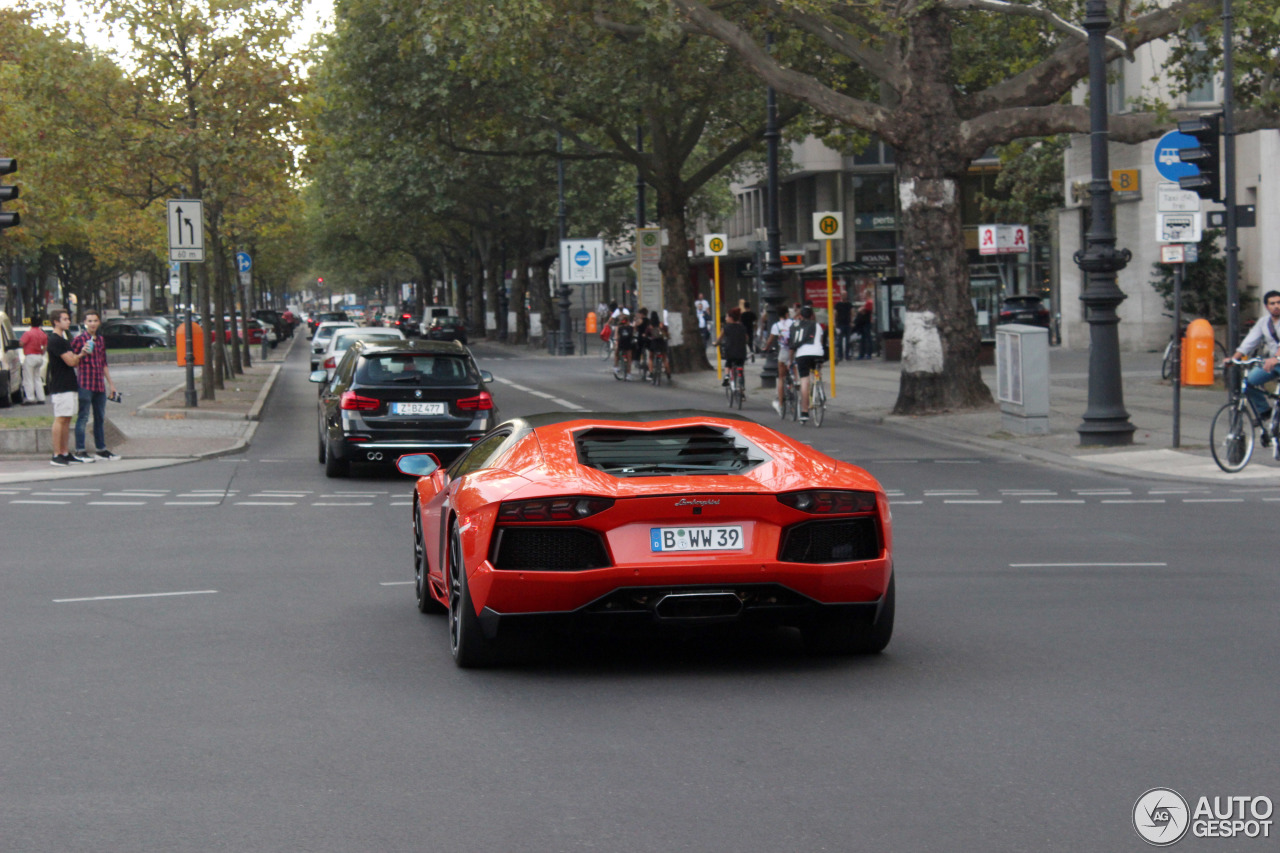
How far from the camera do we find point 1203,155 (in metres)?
19.2

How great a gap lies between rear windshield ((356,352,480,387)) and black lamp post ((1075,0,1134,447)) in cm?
701

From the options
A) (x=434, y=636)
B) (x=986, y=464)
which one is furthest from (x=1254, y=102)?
(x=434, y=636)

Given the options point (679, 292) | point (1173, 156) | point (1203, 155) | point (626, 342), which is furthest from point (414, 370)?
point (679, 292)

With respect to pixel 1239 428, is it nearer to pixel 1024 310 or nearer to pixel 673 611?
pixel 673 611

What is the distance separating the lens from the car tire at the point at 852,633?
25.0 ft

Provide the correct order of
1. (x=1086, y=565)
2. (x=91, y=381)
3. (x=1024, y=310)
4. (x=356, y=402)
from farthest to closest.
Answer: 1. (x=1024, y=310)
2. (x=91, y=381)
3. (x=356, y=402)
4. (x=1086, y=565)

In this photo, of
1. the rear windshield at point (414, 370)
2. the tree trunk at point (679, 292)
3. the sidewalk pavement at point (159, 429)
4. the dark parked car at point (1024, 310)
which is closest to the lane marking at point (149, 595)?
the rear windshield at point (414, 370)

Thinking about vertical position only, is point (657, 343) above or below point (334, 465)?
above

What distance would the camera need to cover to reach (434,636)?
340 inches

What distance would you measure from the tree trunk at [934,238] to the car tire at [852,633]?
17378 mm

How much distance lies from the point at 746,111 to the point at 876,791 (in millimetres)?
34083

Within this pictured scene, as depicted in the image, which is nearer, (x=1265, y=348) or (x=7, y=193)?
(x=1265, y=348)

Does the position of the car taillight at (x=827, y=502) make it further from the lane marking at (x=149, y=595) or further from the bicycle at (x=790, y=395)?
the bicycle at (x=790, y=395)

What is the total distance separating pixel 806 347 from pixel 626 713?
58.5 ft
